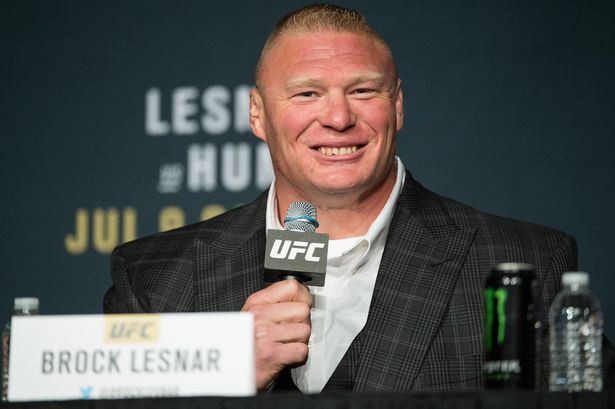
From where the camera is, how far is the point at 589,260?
3131mm

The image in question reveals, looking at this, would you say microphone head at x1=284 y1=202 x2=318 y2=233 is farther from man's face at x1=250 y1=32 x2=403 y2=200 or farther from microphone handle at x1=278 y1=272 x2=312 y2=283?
man's face at x1=250 y1=32 x2=403 y2=200

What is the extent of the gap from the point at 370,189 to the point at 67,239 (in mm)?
1432

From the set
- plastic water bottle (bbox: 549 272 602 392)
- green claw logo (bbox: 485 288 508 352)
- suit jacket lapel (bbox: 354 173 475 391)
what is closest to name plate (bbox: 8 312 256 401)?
green claw logo (bbox: 485 288 508 352)

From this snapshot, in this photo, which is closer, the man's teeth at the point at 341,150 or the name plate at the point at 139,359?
the name plate at the point at 139,359

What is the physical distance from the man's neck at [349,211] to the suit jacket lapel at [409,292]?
0.06m

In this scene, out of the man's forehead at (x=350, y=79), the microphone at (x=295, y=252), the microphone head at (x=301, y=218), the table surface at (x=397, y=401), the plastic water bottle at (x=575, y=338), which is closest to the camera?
the table surface at (x=397, y=401)

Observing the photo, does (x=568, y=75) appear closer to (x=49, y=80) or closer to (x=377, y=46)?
(x=377, y=46)

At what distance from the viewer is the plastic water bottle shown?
1518 millimetres

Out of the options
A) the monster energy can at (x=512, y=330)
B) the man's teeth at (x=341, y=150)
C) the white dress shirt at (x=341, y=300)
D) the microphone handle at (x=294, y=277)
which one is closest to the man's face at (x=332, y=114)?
the man's teeth at (x=341, y=150)

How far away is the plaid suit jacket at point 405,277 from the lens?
2.12 meters

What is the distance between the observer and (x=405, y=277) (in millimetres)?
2250

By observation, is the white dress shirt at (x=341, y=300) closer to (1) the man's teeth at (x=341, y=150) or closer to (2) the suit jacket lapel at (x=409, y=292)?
(2) the suit jacket lapel at (x=409, y=292)

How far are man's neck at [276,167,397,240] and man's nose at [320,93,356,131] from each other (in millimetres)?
175

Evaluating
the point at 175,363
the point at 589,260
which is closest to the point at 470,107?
the point at 589,260
